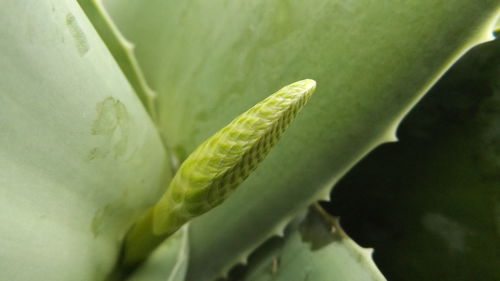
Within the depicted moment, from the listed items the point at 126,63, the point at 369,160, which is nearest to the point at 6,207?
the point at 126,63

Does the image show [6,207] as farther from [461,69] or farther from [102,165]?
[461,69]

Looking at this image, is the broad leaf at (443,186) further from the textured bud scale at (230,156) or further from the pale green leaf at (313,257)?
the textured bud scale at (230,156)

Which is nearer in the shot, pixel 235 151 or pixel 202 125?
pixel 235 151

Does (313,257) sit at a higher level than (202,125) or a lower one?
lower

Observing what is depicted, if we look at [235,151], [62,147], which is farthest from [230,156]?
[62,147]

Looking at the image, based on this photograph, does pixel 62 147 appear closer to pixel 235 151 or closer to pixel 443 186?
pixel 235 151

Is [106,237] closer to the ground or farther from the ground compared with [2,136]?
closer to the ground
